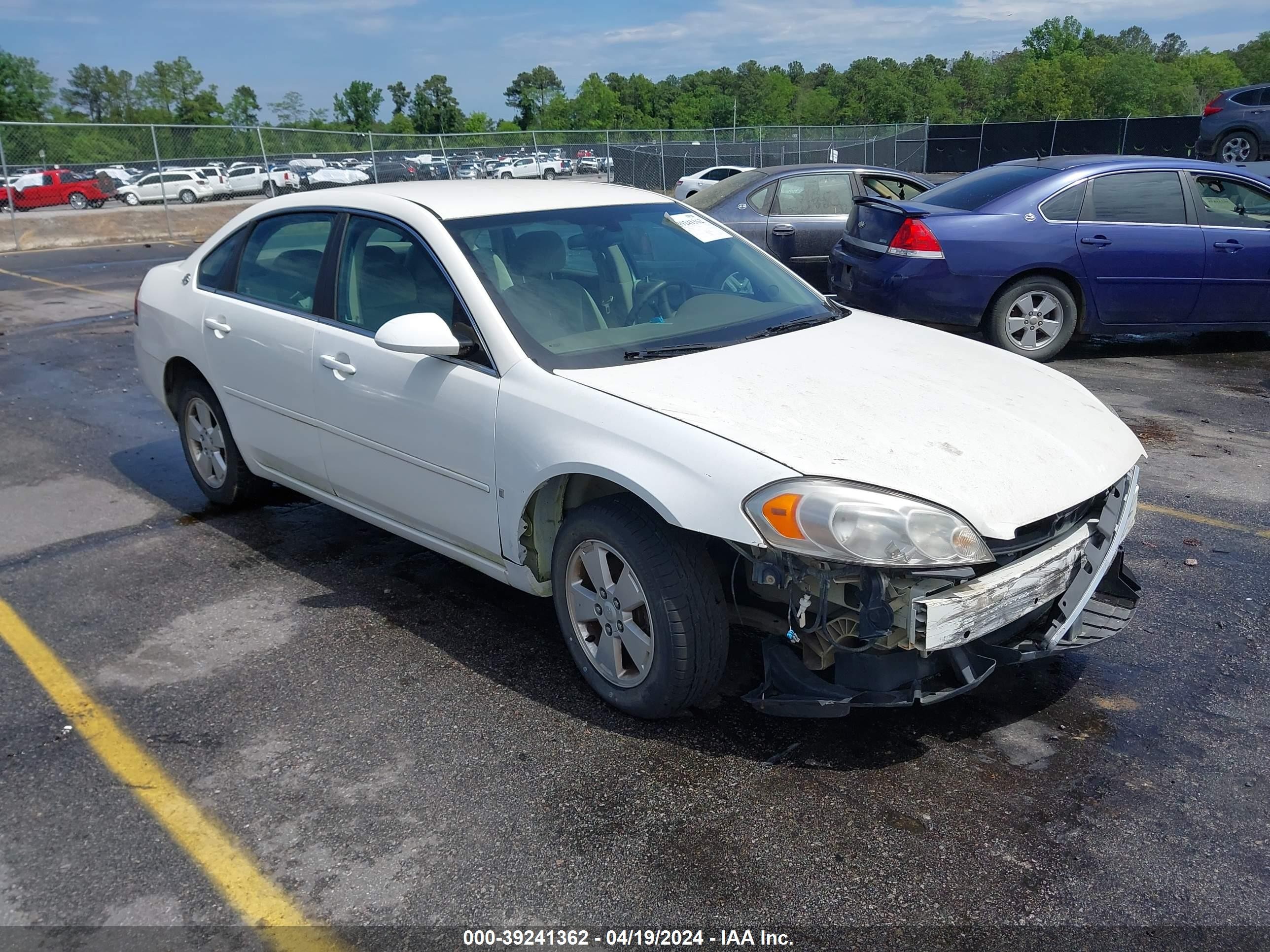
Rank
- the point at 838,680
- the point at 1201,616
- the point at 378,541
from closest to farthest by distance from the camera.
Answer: the point at 838,680
the point at 1201,616
the point at 378,541

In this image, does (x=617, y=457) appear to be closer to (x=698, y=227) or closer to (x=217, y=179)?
(x=698, y=227)

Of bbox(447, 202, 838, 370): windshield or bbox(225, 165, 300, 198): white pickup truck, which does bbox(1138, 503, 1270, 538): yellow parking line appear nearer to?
bbox(447, 202, 838, 370): windshield

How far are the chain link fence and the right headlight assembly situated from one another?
14809 millimetres

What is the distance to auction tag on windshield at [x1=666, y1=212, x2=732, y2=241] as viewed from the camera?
448 cm

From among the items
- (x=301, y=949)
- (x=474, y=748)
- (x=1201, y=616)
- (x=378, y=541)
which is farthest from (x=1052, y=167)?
(x=301, y=949)

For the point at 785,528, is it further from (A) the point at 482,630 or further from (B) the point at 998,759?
(A) the point at 482,630

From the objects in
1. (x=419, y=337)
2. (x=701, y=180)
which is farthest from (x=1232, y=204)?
(x=701, y=180)

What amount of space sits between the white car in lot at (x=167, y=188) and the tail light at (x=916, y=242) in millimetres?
20954

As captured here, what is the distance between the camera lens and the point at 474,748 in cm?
327

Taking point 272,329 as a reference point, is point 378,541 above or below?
below

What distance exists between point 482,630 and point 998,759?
1.96 m

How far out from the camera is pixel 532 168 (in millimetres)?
32750

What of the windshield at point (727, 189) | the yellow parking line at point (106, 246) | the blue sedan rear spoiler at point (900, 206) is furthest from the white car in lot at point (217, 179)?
the blue sedan rear spoiler at point (900, 206)

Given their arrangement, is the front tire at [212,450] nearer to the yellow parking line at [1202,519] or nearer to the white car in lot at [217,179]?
the yellow parking line at [1202,519]
